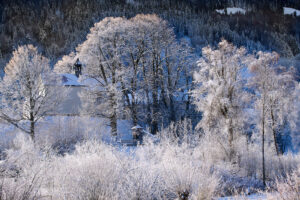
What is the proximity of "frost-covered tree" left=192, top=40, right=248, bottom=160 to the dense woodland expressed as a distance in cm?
6

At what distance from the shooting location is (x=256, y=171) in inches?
557

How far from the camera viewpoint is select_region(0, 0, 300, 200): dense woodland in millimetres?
6834

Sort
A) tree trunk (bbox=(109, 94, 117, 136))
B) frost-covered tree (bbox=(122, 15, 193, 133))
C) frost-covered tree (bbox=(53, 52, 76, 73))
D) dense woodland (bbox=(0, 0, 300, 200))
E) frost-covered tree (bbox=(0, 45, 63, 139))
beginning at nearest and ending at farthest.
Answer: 1. dense woodland (bbox=(0, 0, 300, 200))
2. frost-covered tree (bbox=(0, 45, 63, 139))
3. tree trunk (bbox=(109, 94, 117, 136))
4. frost-covered tree (bbox=(53, 52, 76, 73))
5. frost-covered tree (bbox=(122, 15, 193, 133))

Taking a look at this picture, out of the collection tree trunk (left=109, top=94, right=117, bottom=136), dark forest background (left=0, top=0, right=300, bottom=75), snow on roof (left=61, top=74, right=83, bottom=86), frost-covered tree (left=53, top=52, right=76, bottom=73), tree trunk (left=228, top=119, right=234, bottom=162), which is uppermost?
dark forest background (left=0, top=0, right=300, bottom=75)

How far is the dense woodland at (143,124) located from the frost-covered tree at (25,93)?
68mm

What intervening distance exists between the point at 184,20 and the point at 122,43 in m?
83.5

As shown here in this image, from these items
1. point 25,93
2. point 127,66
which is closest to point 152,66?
point 127,66

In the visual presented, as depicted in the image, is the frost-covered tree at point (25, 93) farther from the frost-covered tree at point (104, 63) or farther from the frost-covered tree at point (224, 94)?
the frost-covered tree at point (224, 94)

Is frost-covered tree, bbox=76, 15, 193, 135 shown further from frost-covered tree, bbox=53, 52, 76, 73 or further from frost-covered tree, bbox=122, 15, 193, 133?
frost-covered tree, bbox=53, 52, 76, 73

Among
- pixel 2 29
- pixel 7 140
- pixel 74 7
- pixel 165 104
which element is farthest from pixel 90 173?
pixel 74 7

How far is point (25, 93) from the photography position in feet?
56.6

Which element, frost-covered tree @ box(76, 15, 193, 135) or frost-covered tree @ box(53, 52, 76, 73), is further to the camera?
frost-covered tree @ box(53, 52, 76, 73)

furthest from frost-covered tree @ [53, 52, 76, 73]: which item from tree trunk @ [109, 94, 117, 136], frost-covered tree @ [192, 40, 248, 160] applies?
frost-covered tree @ [192, 40, 248, 160]

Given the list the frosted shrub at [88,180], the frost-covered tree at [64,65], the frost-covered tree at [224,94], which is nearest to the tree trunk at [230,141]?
the frost-covered tree at [224,94]
